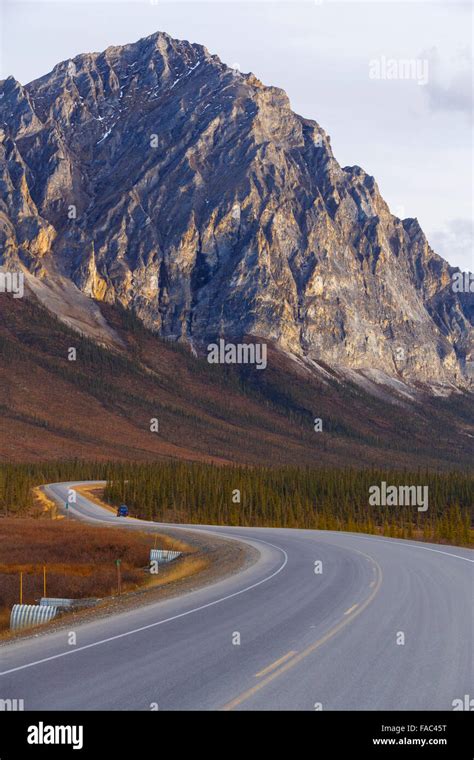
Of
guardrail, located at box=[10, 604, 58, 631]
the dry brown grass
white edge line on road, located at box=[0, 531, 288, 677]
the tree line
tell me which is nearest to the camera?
white edge line on road, located at box=[0, 531, 288, 677]

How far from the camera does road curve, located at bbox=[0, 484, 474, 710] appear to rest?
12.4 metres

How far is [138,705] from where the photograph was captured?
12.0m

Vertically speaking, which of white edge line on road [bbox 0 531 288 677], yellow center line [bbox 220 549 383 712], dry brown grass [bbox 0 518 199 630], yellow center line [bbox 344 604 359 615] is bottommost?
dry brown grass [bbox 0 518 199 630]

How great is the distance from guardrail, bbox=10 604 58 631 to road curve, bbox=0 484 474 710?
3.60 metres

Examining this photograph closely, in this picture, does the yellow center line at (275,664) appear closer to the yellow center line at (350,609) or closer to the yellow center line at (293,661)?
the yellow center line at (293,661)

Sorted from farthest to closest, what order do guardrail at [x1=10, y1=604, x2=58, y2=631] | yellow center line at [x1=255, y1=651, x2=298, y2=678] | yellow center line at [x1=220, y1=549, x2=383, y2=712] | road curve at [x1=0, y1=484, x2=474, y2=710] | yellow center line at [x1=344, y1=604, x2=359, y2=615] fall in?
guardrail at [x1=10, y1=604, x2=58, y2=631]
yellow center line at [x1=344, y1=604, x2=359, y2=615]
yellow center line at [x1=255, y1=651, x2=298, y2=678]
road curve at [x1=0, y1=484, x2=474, y2=710]
yellow center line at [x1=220, y1=549, x2=383, y2=712]

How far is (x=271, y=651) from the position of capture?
15.6 metres

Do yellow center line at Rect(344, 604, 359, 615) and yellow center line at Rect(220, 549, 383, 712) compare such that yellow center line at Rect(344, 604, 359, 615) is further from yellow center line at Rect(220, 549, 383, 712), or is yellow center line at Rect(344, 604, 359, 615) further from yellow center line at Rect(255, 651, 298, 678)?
yellow center line at Rect(255, 651, 298, 678)

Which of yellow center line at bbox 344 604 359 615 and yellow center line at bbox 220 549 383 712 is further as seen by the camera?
yellow center line at bbox 344 604 359 615
